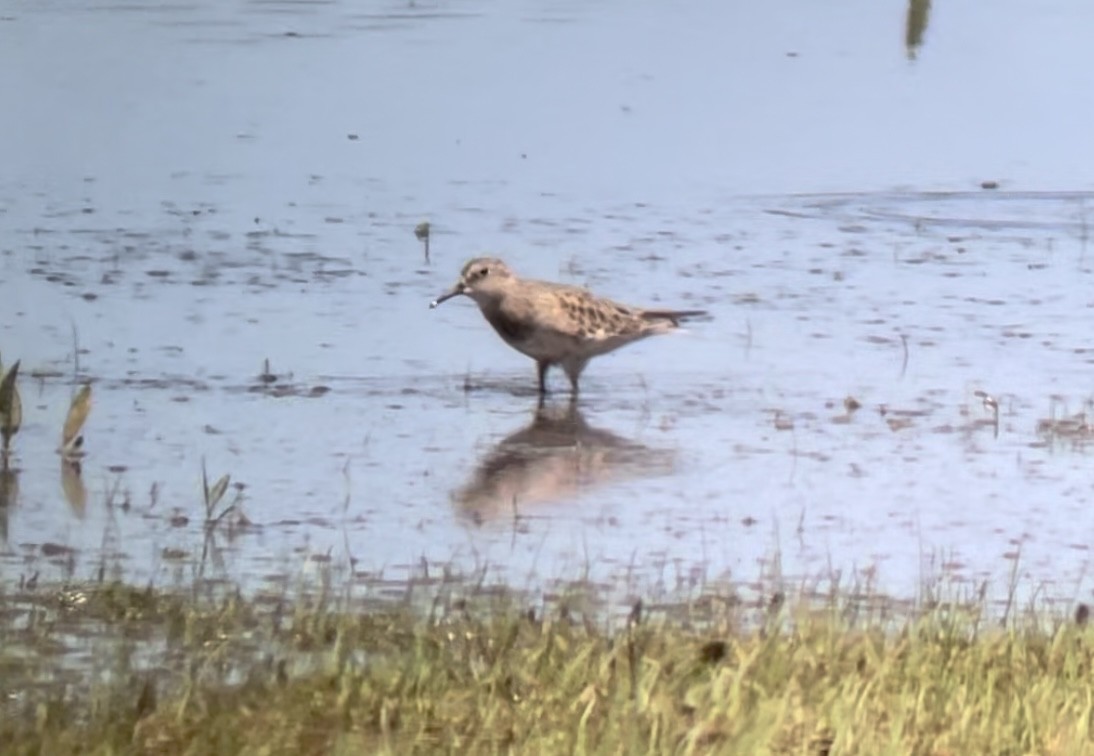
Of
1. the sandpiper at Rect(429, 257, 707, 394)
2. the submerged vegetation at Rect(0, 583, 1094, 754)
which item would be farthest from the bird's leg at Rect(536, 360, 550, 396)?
the submerged vegetation at Rect(0, 583, 1094, 754)

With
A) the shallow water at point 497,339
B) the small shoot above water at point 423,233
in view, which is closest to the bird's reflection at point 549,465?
the shallow water at point 497,339

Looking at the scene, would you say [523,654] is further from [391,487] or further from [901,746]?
[391,487]

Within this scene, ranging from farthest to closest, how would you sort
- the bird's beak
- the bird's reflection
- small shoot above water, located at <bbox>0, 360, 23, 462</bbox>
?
the bird's beak → small shoot above water, located at <bbox>0, 360, 23, 462</bbox> → the bird's reflection

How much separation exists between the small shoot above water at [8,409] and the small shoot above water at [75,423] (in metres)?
0.15

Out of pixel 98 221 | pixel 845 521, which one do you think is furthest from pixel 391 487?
pixel 98 221

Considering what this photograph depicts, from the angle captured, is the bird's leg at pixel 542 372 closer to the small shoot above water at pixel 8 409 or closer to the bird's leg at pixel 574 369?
the bird's leg at pixel 574 369

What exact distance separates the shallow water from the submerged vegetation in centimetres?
53

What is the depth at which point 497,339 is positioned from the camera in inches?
454

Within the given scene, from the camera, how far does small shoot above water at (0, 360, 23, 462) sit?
8.86 metres

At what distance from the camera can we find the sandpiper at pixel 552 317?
1060 centimetres

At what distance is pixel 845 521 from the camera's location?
336 inches

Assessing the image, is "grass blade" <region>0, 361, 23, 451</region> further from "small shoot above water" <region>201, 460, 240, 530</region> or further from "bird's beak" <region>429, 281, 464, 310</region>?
"bird's beak" <region>429, 281, 464, 310</region>

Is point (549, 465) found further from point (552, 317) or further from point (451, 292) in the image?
point (451, 292)

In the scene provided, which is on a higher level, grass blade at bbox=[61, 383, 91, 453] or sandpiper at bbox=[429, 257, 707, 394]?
sandpiper at bbox=[429, 257, 707, 394]
